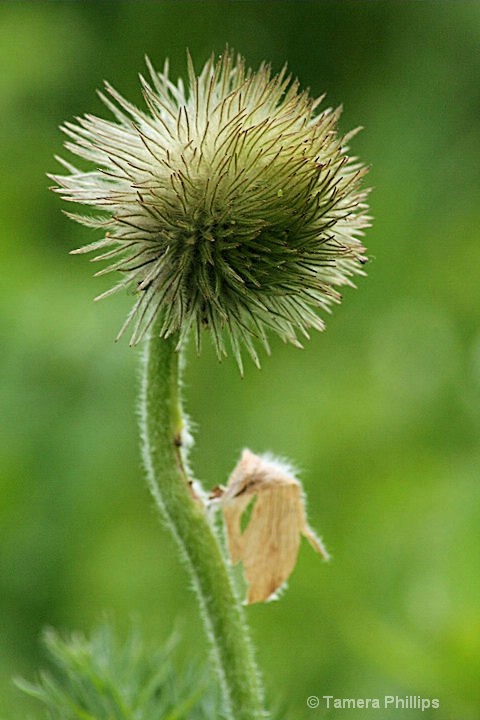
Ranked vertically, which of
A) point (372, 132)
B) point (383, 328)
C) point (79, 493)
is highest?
point (372, 132)

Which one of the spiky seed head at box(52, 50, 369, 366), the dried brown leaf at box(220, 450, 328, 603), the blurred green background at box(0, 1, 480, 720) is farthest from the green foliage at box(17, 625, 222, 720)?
the spiky seed head at box(52, 50, 369, 366)

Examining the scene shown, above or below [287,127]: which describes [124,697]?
below

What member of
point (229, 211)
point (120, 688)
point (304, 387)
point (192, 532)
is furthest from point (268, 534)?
point (304, 387)

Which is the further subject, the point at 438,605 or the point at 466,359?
the point at 466,359

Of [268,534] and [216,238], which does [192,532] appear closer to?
[268,534]

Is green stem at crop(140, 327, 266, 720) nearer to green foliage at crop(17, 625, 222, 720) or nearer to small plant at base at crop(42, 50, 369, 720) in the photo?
small plant at base at crop(42, 50, 369, 720)

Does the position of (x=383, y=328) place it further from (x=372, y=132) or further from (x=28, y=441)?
(x=28, y=441)

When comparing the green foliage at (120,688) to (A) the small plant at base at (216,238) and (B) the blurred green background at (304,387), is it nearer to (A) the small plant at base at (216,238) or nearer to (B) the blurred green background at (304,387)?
(A) the small plant at base at (216,238)

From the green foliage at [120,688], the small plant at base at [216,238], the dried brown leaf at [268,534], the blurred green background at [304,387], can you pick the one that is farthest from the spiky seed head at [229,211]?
the blurred green background at [304,387]

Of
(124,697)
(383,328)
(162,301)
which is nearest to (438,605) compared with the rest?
(124,697)
